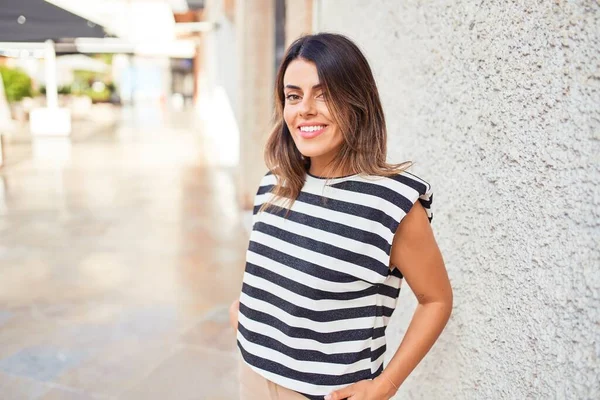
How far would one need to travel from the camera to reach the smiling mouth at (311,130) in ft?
4.49

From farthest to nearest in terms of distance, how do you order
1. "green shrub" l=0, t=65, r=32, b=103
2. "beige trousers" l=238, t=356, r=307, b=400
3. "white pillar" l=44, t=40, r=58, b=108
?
"green shrub" l=0, t=65, r=32, b=103 < "white pillar" l=44, t=40, r=58, b=108 < "beige trousers" l=238, t=356, r=307, b=400

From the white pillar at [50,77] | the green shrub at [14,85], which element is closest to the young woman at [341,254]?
the white pillar at [50,77]

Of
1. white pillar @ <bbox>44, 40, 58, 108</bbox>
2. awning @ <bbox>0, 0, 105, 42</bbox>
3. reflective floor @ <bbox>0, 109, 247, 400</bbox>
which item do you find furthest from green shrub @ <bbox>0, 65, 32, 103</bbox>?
awning @ <bbox>0, 0, 105, 42</bbox>

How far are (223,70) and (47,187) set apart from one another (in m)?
7.24

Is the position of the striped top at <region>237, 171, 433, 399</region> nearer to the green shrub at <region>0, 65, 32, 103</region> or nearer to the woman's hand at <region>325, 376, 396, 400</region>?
the woman's hand at <region>325, 376, 396, 400</region>

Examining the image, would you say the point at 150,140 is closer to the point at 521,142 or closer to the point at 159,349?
the point at 159,349

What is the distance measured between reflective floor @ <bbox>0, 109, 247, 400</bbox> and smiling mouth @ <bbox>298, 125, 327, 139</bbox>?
225 centimetres

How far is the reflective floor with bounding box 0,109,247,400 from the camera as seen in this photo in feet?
11.0

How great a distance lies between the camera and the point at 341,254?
4.26 feet

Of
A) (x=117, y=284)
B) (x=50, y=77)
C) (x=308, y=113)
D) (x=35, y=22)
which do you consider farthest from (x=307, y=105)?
(x=50, y=77)

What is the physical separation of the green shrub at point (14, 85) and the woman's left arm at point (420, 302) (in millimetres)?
20604

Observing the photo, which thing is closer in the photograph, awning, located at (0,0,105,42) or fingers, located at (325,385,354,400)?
fingers, located at (325,385,354,400)

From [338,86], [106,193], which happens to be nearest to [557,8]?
[338,86]

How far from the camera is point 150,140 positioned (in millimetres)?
15461
